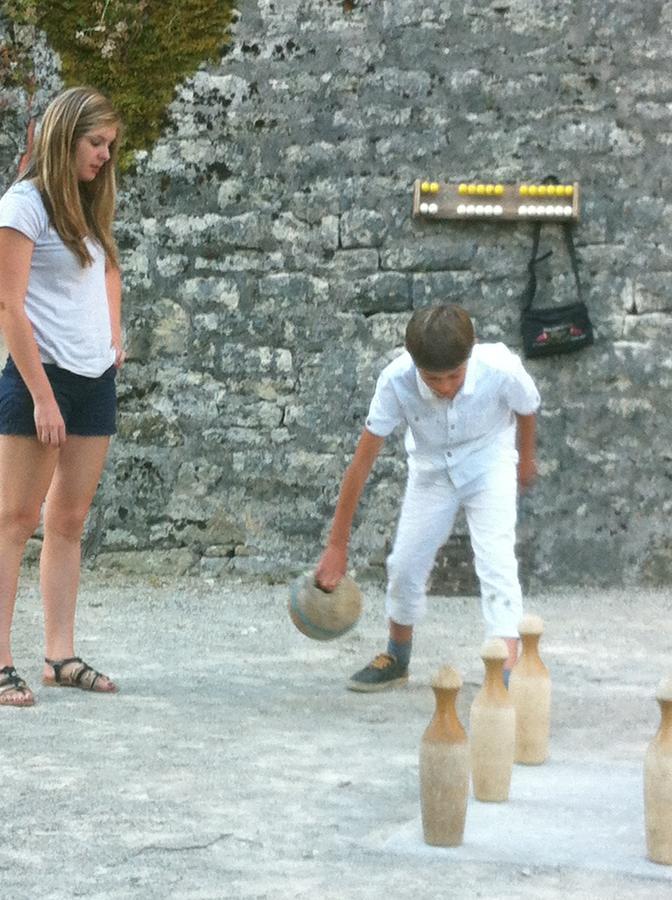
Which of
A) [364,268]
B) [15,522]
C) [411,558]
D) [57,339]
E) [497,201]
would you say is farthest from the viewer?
[364,268]

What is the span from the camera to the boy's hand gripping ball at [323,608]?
464 centimetres

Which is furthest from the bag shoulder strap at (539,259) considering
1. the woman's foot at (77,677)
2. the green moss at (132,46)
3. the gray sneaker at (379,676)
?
the woman's foot at (77,677)

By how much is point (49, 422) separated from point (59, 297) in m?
0.38

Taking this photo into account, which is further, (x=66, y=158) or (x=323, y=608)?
(x=323, y=608)

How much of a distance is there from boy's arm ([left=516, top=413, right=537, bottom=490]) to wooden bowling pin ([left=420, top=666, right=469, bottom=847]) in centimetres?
161

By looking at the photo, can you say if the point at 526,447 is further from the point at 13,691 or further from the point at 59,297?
the point at 13,691

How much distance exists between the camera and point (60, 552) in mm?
4688

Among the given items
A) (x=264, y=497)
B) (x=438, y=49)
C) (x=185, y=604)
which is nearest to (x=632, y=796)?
(x=185, y=604)

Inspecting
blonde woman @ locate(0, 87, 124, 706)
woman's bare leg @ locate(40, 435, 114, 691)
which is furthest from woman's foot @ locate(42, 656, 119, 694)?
blonde woman @ locate(0, 87, 124, 706)

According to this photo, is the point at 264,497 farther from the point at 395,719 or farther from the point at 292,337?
the point at 395,719

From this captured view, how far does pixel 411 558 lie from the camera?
4.75 m

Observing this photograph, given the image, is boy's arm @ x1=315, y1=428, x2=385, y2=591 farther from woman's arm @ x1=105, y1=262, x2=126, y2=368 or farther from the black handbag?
the black handbag

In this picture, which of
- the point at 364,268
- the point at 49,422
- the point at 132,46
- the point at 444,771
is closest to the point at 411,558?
the point at 49,422

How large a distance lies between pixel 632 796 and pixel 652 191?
3819 millimetres
